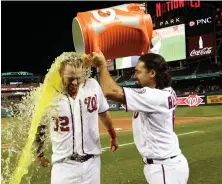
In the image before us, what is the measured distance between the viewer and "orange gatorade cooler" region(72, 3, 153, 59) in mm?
2451

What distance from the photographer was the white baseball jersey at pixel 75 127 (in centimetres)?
291

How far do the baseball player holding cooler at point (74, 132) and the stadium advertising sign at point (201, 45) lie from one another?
32.0 metres

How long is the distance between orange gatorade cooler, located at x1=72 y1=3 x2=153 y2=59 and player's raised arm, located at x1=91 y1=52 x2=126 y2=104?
0.22 ft

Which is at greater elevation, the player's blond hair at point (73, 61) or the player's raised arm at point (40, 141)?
the player's blond hair at point (73, 61)

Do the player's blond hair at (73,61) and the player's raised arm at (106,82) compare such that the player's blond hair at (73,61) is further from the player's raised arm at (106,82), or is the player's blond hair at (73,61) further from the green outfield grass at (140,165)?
the green outfield grass at (140,165)

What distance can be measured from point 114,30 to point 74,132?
0.89 meters

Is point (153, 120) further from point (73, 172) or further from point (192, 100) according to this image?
point (192, 100)

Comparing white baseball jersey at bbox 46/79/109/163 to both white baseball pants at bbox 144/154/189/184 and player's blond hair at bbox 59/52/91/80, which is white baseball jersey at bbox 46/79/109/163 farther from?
white baseball pants at bbox 144/154/189/184

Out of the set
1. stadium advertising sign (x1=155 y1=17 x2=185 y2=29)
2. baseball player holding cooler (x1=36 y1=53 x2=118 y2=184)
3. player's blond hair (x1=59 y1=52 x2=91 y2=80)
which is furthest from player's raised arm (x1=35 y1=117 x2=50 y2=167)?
stadium advertising sign (x1=155 y1=17 x2=185 y2=29)

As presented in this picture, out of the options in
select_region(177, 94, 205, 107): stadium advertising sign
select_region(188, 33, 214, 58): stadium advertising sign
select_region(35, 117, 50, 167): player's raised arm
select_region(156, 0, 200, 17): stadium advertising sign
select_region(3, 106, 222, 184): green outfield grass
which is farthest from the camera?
select_region(156, 0, 200, 17): stadium advertising sign

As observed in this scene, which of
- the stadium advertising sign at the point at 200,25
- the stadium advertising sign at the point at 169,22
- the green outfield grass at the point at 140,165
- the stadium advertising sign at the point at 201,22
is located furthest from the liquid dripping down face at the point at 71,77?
the stadium advertising sign at the point at 169,22

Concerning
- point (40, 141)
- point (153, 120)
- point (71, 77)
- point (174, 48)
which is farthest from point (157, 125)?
A: point (174, 48)

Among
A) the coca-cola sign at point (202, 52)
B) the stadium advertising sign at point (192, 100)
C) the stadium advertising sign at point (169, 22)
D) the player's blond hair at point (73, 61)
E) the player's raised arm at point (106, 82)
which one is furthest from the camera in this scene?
the stadium advertising sign at point (169, 22)

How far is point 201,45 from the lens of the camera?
112 feet
